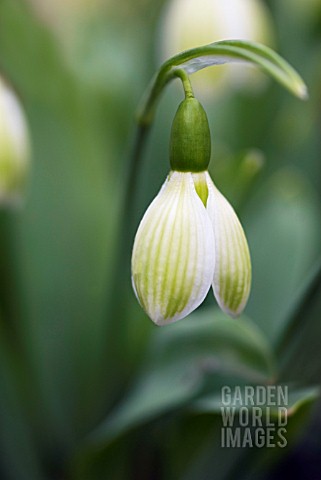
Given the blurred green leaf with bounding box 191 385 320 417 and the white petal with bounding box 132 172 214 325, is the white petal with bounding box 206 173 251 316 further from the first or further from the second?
the blurred green leaf with bounding box 191 385 320 417

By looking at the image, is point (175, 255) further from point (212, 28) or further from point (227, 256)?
point (212, 28)

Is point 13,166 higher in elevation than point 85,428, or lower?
higher

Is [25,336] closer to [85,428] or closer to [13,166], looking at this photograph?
[85,428]

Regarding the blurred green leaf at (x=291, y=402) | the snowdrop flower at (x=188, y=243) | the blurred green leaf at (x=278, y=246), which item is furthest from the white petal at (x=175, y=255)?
the blurred green leaf at (x=278, y=246)

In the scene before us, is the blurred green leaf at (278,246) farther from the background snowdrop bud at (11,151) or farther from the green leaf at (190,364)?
the background snowdrop bud at (11,151)

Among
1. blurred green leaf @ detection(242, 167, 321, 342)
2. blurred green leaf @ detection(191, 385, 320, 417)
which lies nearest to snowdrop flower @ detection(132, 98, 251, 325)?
blurred green leaf @ detection(191, 385, 320, 417)

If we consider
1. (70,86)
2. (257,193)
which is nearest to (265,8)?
(257,193)
